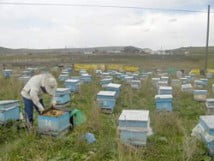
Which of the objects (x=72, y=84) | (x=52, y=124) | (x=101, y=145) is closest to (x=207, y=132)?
(x=101, y=145)

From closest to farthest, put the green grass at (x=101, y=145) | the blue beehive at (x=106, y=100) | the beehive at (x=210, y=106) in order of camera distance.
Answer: the green grass at (x=101, y=145) → the beehive at (x=210, y=106) → the blue beehive at (x=106, y=100)

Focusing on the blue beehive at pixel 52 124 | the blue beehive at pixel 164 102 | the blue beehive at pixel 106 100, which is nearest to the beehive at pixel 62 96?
the blue beehive at pixel 106 100

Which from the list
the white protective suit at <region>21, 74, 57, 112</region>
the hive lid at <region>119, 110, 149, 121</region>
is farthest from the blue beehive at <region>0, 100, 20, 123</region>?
the hive lid at <region>119, 110, 149, 121</region>

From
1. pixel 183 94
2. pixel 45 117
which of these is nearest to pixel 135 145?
pixel 45 117

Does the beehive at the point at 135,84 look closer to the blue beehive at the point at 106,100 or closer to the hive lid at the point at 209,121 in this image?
the blue beehive at the point at 106,100

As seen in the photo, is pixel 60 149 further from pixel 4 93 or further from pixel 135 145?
pixel 4 93

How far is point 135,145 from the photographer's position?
5.54 meters

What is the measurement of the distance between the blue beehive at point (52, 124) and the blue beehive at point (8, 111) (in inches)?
40.7

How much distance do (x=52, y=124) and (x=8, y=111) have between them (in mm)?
1383

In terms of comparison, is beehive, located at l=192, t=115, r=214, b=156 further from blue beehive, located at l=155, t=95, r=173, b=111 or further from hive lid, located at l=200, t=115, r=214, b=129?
blue beehive, located at l=155, t=95, r=173, b=111

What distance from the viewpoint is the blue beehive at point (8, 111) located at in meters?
6.79

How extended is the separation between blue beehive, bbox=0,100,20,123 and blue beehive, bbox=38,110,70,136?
3.39 ft

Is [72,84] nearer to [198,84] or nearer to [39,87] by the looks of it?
[39,87]

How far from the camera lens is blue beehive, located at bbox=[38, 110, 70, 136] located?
613cm
